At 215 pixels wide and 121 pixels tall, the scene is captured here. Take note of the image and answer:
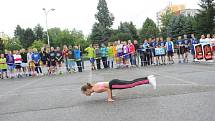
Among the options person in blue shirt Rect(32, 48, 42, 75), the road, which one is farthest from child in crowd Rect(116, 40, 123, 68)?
the road

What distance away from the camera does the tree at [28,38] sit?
114 metres

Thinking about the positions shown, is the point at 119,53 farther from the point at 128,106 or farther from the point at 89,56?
the point at 128,106

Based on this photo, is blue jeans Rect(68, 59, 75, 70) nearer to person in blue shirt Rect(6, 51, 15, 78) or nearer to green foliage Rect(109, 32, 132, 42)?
person in blue shirt Rect(6, 51, 15, 78)

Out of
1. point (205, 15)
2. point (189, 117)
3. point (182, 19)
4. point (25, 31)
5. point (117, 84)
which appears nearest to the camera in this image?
point (189, 117)

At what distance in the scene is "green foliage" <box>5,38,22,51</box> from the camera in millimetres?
104806

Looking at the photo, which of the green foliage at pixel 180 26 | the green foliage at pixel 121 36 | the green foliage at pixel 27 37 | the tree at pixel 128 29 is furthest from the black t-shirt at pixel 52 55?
the green foliage at pixel 27 37

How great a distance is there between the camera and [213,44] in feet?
79.4

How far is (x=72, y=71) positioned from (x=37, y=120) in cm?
1667

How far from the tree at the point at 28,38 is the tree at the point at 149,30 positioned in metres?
34.4

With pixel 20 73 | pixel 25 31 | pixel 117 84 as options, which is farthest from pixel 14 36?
pixel 117 84

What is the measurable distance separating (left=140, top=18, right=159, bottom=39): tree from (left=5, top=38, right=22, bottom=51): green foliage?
1389 inches

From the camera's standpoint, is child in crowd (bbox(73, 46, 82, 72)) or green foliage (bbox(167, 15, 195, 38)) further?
green foliage (bbox(167, 15, 195, 38))

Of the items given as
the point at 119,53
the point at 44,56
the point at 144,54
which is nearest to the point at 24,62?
the point at 44,56

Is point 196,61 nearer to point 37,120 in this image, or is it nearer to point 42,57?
point 42,57
